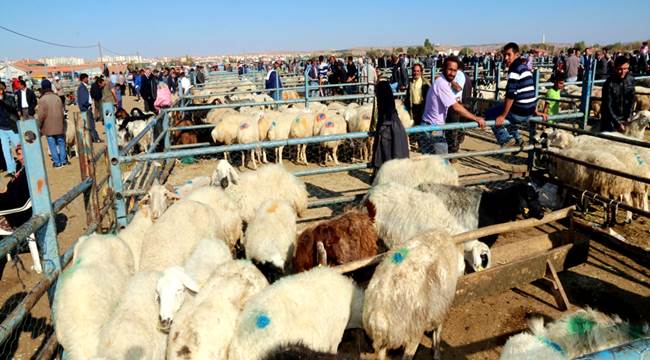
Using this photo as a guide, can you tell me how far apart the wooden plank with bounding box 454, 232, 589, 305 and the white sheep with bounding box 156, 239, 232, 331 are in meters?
2.17

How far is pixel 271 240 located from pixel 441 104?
10.8 feet

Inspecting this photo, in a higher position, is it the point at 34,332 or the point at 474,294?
the point at 474,294

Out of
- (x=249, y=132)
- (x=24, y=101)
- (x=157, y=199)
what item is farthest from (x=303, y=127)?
(x=24, y=101)

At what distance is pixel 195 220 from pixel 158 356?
1.74 m

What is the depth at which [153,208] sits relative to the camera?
16.4 ft

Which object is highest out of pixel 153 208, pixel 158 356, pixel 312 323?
pixel 153 208

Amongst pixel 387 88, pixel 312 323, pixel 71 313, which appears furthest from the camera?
pixel 387 88

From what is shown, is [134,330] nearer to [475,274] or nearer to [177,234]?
[177,234]

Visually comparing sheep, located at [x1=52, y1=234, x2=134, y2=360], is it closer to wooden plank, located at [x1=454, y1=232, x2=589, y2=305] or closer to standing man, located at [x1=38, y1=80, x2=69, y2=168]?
wooden plank, located at [x1=454, y1=232, x2=589, y2=305]

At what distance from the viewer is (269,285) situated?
3.47 m

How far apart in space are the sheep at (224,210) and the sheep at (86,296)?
1.36 metres

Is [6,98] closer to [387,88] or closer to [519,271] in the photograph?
[387,88]

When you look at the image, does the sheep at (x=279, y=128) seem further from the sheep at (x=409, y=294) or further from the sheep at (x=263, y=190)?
the sheep at (x=409, y=294)

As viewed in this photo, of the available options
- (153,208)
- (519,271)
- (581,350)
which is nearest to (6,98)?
(153,208)
